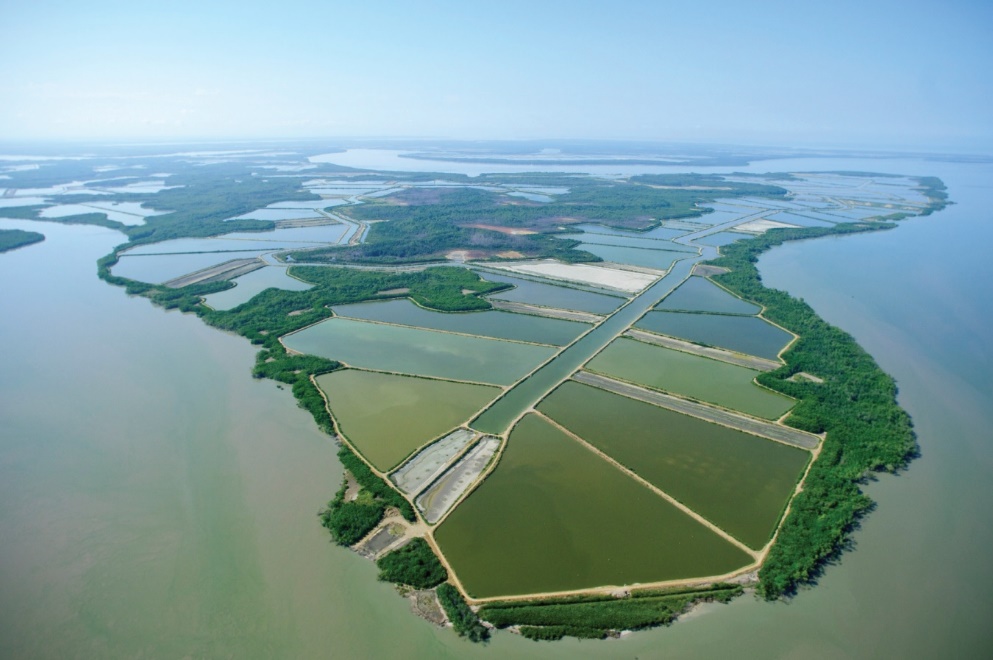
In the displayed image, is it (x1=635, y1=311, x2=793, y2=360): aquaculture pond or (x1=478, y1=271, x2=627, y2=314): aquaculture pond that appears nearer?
(x1=635, y1=311, x2=793, y2=360): aquaculture pond

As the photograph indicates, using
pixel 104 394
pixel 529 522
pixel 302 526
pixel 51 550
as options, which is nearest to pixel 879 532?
pixel 529 522

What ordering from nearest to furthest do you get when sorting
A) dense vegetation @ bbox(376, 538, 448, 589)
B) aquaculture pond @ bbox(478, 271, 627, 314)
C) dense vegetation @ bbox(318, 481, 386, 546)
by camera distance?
dense vegetation @ bbox(376, 538, 448, 589), dense vegetation @ bbox(318, 481, 386, 546), aquaculture pond @ bbox(478, 271, 627, 314)

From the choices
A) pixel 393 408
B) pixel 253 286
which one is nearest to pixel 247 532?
pixel 393 408

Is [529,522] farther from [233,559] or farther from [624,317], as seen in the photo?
[624,317]

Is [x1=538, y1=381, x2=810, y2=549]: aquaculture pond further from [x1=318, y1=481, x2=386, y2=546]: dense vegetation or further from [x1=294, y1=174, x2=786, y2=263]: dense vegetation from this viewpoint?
[x1=294, y1=174, x2=786, y2=263]: dense vegetation

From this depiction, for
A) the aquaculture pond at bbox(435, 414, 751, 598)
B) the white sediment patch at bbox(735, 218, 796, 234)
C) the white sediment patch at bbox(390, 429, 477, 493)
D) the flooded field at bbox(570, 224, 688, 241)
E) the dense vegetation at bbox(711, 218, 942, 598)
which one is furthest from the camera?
the white sediment patch at bbox(735, 218, 796, 234)

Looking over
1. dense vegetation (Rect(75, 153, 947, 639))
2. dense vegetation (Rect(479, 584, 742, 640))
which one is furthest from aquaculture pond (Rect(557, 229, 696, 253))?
dense vegetation (Rect(479, 584, 742, 640))
